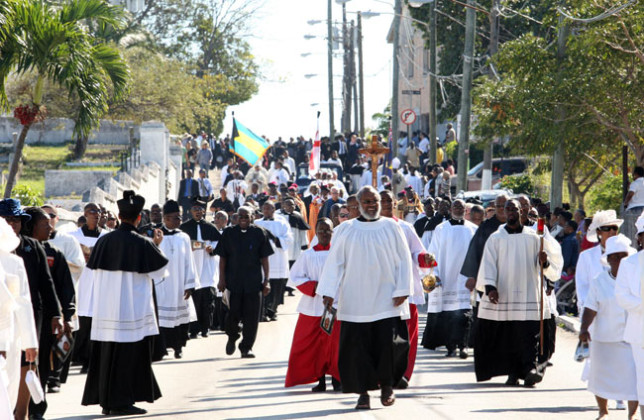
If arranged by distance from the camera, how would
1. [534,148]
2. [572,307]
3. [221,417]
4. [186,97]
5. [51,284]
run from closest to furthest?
1. [51,284]
2. [221,417]
3. [572,307]
4. [534,148]
5. [186,97]

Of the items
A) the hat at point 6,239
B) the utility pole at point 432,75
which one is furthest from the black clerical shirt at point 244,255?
the utility pole at point 432,75

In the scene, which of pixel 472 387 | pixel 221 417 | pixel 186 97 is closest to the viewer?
pixel 221 417

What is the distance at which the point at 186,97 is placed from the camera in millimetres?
42812

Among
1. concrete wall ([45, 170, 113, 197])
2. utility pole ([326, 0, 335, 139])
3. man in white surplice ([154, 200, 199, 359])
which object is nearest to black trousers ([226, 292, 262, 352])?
man in white surplice ([154, 200, 199, 359])

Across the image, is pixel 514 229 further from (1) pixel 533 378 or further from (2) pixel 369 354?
(2) pixel 369 354

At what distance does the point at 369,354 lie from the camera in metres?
10.9

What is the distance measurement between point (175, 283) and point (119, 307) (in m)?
4.56

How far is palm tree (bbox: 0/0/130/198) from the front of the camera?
63.4 feet

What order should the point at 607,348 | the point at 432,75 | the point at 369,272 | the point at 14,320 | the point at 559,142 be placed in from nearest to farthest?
the point at 14,320
the point at 607,348
the point at 369,272
the point at 559,142
the point at 432,75

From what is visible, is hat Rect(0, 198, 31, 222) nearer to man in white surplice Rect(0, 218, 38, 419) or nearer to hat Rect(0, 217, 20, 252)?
man in white surplice Rect(0, 218, 38, 419)

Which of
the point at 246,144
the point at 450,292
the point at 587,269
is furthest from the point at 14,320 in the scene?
the point at 246,144

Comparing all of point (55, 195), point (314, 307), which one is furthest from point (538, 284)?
point (55, 195)

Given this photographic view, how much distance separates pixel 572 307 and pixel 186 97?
1022 inches

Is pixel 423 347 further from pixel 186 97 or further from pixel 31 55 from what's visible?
pixel 186 97
